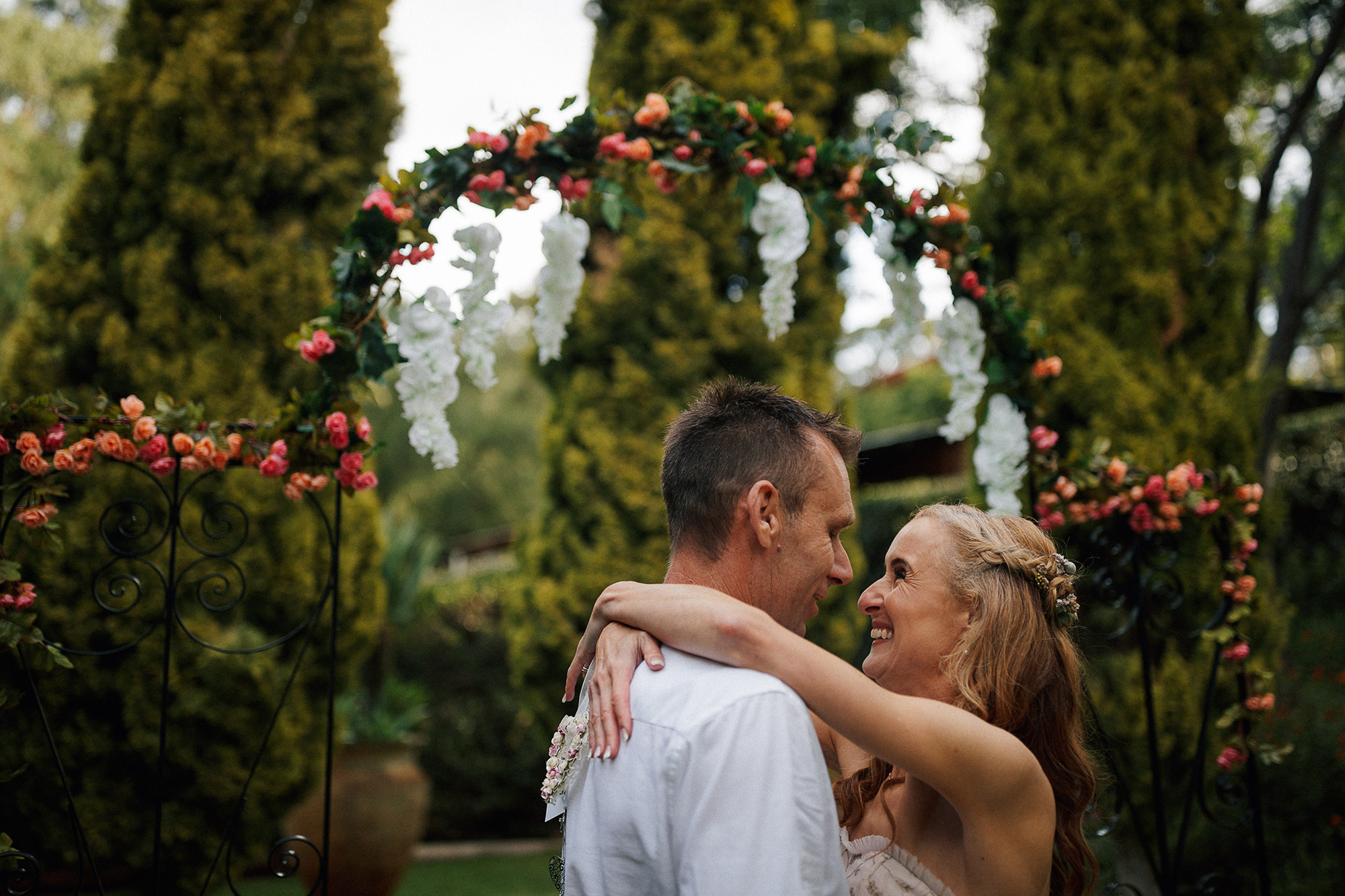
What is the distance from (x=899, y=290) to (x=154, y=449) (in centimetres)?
271

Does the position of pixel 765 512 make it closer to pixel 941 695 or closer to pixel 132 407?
pixel 941 695

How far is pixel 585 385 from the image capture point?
6.48 metres

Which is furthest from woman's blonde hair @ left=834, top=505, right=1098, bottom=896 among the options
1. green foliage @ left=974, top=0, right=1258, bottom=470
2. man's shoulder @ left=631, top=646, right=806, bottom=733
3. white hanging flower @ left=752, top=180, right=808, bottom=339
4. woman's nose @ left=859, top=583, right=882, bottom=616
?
→ green foliage @ left=974, top=0, right=1258, bottom=470

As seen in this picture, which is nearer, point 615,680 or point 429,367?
point 615,680

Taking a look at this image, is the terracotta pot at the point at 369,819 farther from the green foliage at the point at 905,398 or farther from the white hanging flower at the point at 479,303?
the green foliage at the point at 905,398

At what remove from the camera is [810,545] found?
6.13 feet

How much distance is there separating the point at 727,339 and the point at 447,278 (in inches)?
139

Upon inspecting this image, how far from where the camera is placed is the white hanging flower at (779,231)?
10.8 feet

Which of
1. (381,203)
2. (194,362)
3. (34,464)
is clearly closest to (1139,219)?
(381,203)

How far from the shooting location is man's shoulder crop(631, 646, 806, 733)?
149 centimetres

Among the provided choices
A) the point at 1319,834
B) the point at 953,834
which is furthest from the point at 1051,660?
the point at 1319,834

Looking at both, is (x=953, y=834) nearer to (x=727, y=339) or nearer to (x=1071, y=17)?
(x=727, y=339)

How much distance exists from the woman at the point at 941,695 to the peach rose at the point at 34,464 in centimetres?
163

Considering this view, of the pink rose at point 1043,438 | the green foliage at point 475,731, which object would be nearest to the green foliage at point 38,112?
the green foliage at point 475,731
